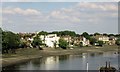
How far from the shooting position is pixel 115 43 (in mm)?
189500

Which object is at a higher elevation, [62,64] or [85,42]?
[85,42]

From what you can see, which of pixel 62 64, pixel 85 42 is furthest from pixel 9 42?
pixel 85 42

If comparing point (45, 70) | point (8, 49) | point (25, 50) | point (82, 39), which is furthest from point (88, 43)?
point (45, 70)

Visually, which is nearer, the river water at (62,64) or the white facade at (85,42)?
the river water at (62,64)

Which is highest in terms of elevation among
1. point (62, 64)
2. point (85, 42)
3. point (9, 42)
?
point (9, 42)

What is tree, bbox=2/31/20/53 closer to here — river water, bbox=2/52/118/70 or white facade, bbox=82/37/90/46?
river water, bbox=2/52/118/70

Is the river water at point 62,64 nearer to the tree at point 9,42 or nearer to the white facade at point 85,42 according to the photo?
the tree at point 9,42

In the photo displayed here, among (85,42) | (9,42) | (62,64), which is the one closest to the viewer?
(62,64)

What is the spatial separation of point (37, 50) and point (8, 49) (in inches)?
686

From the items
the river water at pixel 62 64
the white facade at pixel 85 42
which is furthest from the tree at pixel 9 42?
the white facade at pixel 85 42

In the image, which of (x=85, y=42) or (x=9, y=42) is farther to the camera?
(x=85, y=42)

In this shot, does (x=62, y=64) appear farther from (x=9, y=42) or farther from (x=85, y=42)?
(x=85, y=42)

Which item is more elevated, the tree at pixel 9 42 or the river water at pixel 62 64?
the tree at pixel 9 42

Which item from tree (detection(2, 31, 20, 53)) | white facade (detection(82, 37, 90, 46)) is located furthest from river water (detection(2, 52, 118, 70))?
white facade (detection(82, 37, 90, 46))
